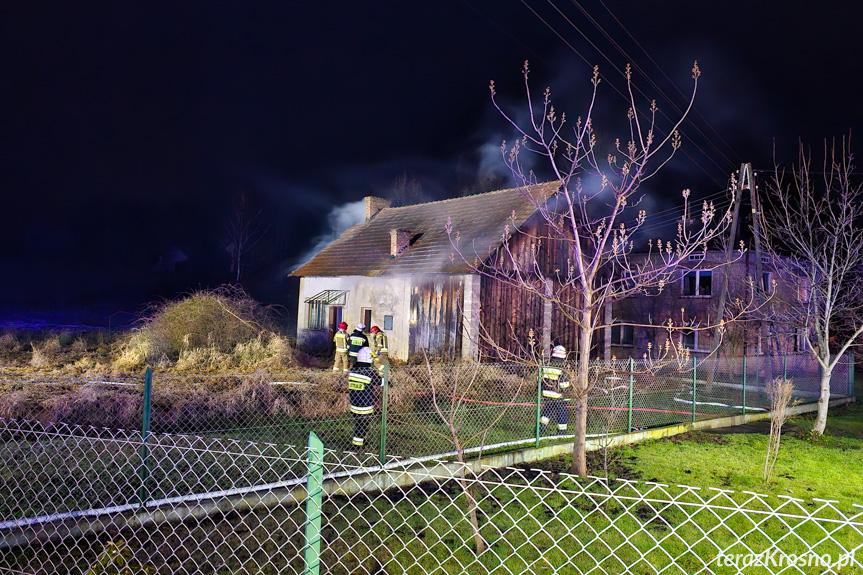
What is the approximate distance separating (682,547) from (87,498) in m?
5.87

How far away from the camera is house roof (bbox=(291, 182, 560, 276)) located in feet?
60.1

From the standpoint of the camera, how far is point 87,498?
19.3 feet

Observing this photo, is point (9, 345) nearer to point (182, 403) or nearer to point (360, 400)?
point (182, 403)

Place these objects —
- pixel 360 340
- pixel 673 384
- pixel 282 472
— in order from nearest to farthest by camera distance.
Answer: pixel 282 472, pixel 360 340, pixel 673 384

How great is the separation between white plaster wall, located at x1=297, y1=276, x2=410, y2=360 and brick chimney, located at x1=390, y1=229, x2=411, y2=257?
1274 mm

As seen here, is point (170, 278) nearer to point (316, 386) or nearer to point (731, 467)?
point (316, 386)

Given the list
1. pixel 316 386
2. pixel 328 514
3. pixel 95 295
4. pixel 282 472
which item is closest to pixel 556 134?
pixel 328 514

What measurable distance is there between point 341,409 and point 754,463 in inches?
279

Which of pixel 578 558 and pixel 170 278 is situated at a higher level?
pixel 170 278

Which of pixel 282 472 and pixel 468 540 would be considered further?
pixel 282 472

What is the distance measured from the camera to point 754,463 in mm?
→ 8812

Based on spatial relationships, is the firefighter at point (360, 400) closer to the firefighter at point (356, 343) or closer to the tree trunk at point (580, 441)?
the firefighter at point (356, 343)

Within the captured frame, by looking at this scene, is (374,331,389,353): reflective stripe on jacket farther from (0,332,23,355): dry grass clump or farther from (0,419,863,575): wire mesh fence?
(0,332,23,355): dry grass clump

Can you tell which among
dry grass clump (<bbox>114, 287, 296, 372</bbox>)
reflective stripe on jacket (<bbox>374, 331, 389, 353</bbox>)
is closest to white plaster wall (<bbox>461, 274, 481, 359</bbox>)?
dry grass clump (<bbox>114, 287, 296, 372</bbox>)
